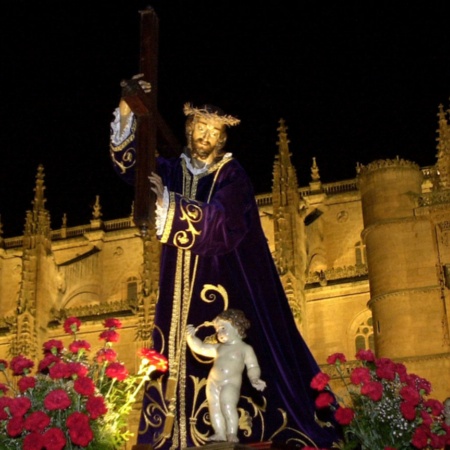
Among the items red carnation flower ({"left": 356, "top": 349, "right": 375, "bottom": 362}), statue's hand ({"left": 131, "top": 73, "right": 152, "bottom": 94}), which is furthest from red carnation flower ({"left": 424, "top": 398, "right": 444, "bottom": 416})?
statue's hand ({"left": 131, "top": 73, "right": 152, "bottom": 94})

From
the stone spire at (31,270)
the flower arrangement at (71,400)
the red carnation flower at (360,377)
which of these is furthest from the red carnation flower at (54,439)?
the stone spire at (31,270)

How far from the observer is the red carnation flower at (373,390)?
634 centimetres

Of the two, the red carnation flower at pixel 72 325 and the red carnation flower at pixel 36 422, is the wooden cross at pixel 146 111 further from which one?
the red carnation flower at pixel 36 422

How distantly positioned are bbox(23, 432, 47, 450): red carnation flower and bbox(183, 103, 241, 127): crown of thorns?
3.02 m

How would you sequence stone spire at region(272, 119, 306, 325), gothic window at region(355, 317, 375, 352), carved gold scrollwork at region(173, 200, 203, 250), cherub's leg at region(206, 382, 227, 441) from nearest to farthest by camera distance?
cherub's leg at region(206, 382, 227, 441)
carved gold scrollwork at region(173, 200, 203, 250)
stone spire at region(272, 119, 306, 325)
gothic window at region(355, 317, 375, 352)

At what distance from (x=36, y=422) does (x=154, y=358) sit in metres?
1.12

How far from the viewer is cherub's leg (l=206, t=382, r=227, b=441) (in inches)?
252

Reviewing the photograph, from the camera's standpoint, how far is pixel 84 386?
6.02 metres

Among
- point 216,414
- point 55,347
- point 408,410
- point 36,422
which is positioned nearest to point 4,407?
point 36,422

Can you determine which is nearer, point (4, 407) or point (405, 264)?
point (4, 407)

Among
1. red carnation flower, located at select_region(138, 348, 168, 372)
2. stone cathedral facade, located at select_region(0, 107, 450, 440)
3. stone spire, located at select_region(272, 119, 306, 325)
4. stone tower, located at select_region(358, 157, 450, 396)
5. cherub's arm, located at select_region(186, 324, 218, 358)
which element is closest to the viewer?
red carnation flower, located at select_region(138, 348, 168, 372)

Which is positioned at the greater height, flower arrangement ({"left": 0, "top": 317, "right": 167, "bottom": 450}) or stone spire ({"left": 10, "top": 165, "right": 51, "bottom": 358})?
stone spire ({"left": 10, "top": 165, "right": 51, "bottom": 358})

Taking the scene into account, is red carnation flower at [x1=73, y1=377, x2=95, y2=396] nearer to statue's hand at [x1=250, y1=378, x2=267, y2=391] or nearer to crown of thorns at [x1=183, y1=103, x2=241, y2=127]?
statue's hand at [x1=250, y1=378, x2=267, y2=391]

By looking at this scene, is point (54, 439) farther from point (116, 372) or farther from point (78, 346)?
point (78, 346)
